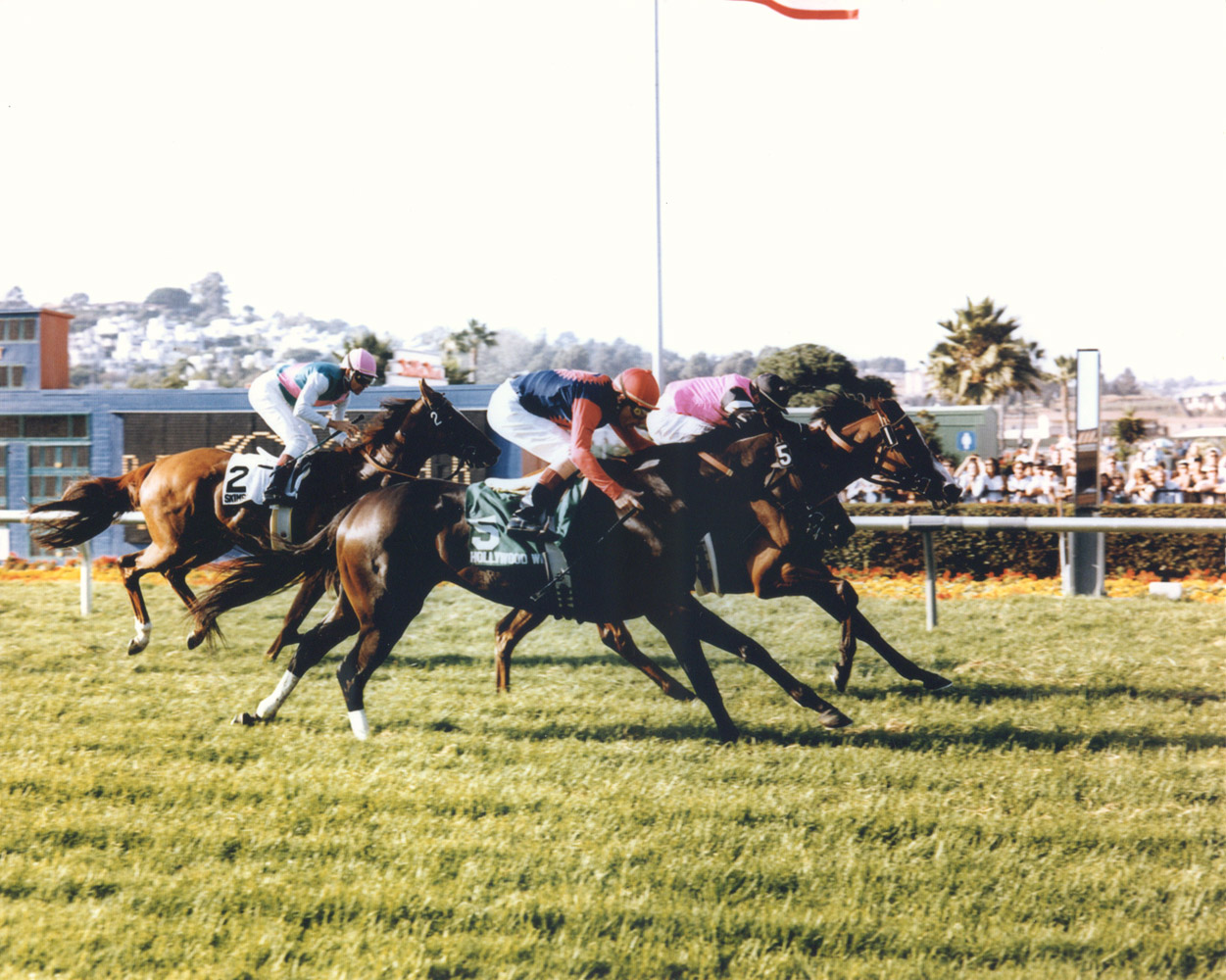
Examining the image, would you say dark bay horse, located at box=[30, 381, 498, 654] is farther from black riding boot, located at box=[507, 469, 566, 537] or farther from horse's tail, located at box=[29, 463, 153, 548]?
black riding boot, located at box=[507, 469, 566, 537]

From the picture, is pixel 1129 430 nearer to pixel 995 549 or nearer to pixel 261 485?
pixel 995 549

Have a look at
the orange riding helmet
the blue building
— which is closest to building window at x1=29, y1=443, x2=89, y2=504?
the blue building

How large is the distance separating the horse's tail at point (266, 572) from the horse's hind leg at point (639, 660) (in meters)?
1.21

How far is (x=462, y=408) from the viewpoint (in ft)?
14.1

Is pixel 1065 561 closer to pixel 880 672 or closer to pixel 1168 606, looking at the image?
pixel 1168 606

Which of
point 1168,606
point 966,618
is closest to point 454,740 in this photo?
point 966,618

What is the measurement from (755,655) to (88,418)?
353cm

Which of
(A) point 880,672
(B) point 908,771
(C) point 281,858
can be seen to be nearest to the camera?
(C) point 281,858

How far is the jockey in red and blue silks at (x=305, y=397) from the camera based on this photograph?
13.3 feet

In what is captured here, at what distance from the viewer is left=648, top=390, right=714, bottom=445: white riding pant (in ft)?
12.3

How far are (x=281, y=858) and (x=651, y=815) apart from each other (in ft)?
4.09

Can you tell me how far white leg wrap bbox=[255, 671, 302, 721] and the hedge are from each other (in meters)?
2.39

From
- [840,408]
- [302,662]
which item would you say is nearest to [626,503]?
[840,408]

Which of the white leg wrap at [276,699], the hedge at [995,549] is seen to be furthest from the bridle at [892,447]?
the white leg wrap at [276,699]
